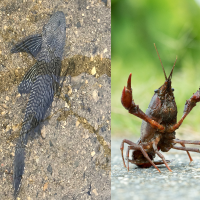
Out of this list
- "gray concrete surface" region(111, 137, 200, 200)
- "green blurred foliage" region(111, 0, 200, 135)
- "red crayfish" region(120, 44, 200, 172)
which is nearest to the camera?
"gray concrete surface" region(111, 137, 200, 200)

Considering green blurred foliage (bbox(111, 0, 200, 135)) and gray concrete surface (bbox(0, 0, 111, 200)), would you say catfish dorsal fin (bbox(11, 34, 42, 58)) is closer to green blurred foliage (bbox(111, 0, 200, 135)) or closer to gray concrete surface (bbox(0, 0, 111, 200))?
gray concrete surface (bbox(0, 0, 111, 200))

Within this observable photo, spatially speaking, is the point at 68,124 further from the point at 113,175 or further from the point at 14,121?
the point at 113,175

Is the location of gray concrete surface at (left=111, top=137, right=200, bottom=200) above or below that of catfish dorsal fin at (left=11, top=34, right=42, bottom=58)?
below

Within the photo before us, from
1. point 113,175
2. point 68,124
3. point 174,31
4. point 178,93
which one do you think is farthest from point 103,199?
point 174,31

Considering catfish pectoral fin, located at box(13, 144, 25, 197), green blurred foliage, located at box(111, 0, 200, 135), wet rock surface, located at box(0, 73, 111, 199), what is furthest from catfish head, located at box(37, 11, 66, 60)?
green blurred foliage, located at box(111, 0, 200, 135)

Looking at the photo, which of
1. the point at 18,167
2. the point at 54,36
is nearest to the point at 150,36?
the point at 54,36

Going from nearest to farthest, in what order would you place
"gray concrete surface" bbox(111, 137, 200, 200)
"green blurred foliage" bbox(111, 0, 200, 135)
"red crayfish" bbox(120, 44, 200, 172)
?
"gray concrete surface" bbox(111, 137, 200, 200) → "red crayfish" bbox(120, 44, 200, 172) → "green blurred foliage" bbox(111, 0, 200, 135)

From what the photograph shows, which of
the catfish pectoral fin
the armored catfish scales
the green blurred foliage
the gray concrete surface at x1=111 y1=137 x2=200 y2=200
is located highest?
the green blurred foliage
